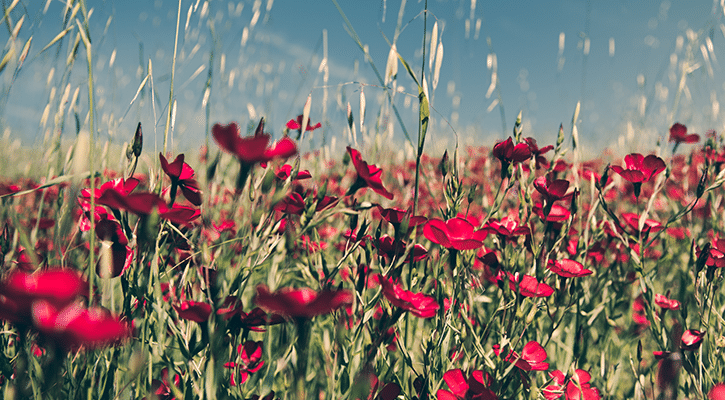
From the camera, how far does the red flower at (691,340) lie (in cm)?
A: 72

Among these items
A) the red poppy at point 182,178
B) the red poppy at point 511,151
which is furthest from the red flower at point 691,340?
the red poppy at point 182,178

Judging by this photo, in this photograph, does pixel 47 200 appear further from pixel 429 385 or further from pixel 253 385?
pixel 429 385

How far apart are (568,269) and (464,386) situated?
0.98 feet

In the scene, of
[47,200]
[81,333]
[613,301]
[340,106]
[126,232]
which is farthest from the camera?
[47,200]

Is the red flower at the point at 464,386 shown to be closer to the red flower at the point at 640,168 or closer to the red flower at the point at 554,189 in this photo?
the red flower at the point at 554,189

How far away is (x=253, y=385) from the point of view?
58 cm

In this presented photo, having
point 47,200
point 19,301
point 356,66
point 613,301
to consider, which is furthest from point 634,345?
point 47,200

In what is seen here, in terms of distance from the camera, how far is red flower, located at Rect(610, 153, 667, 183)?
78 centimetres

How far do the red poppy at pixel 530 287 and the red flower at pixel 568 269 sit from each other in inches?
1.4

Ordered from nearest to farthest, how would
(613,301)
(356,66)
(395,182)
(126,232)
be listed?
(126,232), (613,301), (356,66), (395,182)

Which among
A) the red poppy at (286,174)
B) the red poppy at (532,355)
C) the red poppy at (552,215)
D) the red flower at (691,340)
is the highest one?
the red poppy at (286,174)

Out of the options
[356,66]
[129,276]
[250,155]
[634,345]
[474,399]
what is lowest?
[634,345]

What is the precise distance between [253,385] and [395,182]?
236cm

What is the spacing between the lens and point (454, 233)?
0.65 metres
